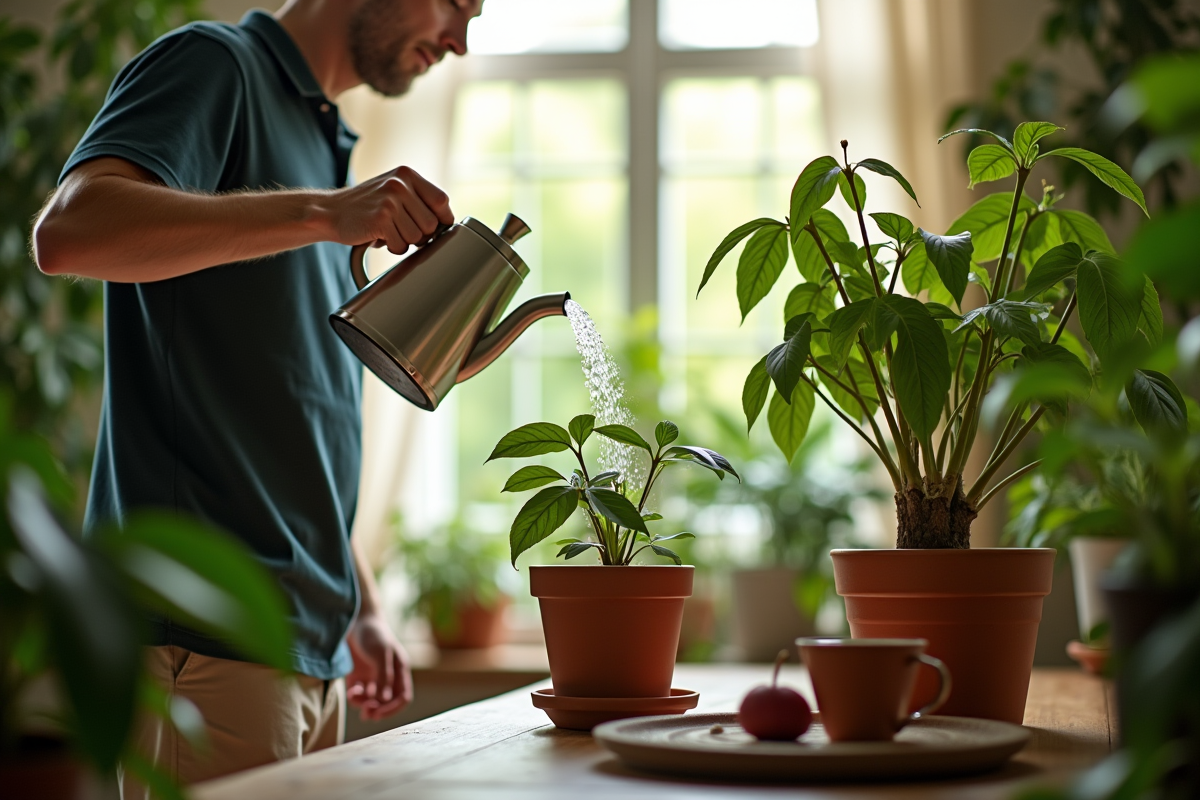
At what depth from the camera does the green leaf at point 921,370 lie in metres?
0.91

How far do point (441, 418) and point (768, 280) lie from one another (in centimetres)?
250

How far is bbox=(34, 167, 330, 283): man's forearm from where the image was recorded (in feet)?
3.92

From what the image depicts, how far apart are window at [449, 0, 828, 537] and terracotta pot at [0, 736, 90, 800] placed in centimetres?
281

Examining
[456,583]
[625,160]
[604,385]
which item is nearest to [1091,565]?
[604,385]

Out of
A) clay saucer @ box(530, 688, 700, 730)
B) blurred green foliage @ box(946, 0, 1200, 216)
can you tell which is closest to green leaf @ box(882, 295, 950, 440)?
clay saucer @ box(530, 688, 700, 730)

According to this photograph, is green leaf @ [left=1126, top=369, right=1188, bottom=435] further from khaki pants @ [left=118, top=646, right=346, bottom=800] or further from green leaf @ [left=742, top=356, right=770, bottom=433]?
khaki pants @ [left=118, top=646, right=346, bottom=800]

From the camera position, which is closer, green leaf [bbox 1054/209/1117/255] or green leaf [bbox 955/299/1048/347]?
green leaf [bbox 955/299/1048/347]

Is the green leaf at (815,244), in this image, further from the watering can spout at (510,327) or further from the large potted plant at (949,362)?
the watering can spout at (510,327)

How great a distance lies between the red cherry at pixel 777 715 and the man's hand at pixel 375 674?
0.95 meters

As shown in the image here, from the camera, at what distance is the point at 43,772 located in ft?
1.61

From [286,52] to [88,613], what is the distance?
1308 millimetres

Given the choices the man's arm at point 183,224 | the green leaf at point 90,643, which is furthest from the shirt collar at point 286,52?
the green leaf at point 90,643

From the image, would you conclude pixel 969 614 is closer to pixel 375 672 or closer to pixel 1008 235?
pixel 1008 235

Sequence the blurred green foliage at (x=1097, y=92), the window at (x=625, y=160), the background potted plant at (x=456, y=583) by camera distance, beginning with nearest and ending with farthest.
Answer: the blurred green foliage at (x=1097, y=92)
the background potted plant at (x=456, y=583)
the window at (x=625, y=160)
